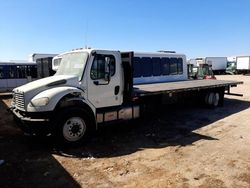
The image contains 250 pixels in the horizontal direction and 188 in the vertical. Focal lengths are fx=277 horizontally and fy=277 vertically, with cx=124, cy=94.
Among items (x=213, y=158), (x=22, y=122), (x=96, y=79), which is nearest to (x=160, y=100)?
(x=96, y=79)

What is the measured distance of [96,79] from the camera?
798 cm

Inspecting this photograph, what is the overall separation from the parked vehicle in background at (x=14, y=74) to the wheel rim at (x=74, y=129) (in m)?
16.8

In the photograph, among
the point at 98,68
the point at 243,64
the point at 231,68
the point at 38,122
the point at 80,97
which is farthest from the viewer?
the point at 231,68

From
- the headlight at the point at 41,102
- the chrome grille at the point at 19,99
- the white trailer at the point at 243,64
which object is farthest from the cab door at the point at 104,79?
the white trailer at the point at 243,64

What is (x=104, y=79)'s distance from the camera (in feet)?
26.6

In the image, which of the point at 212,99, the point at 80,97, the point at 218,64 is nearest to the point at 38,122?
the point at 80,97

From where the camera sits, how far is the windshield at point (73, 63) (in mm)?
7924

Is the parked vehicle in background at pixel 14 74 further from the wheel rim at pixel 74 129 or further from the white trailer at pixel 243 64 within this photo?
the white trailer at pixel 243 64

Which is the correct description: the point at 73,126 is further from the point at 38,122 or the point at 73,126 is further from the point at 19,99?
the point at 19,99

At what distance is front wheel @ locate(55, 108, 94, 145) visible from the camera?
7212 mm

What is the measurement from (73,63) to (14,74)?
16.1 m

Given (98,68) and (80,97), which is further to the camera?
(98,68)

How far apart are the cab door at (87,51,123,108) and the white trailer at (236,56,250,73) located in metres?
48.3

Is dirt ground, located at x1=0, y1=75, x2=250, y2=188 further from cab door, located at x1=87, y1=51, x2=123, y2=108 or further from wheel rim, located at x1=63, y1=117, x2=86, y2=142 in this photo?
cab door, located at x1=87, y1=51, x2=123, y2=108
